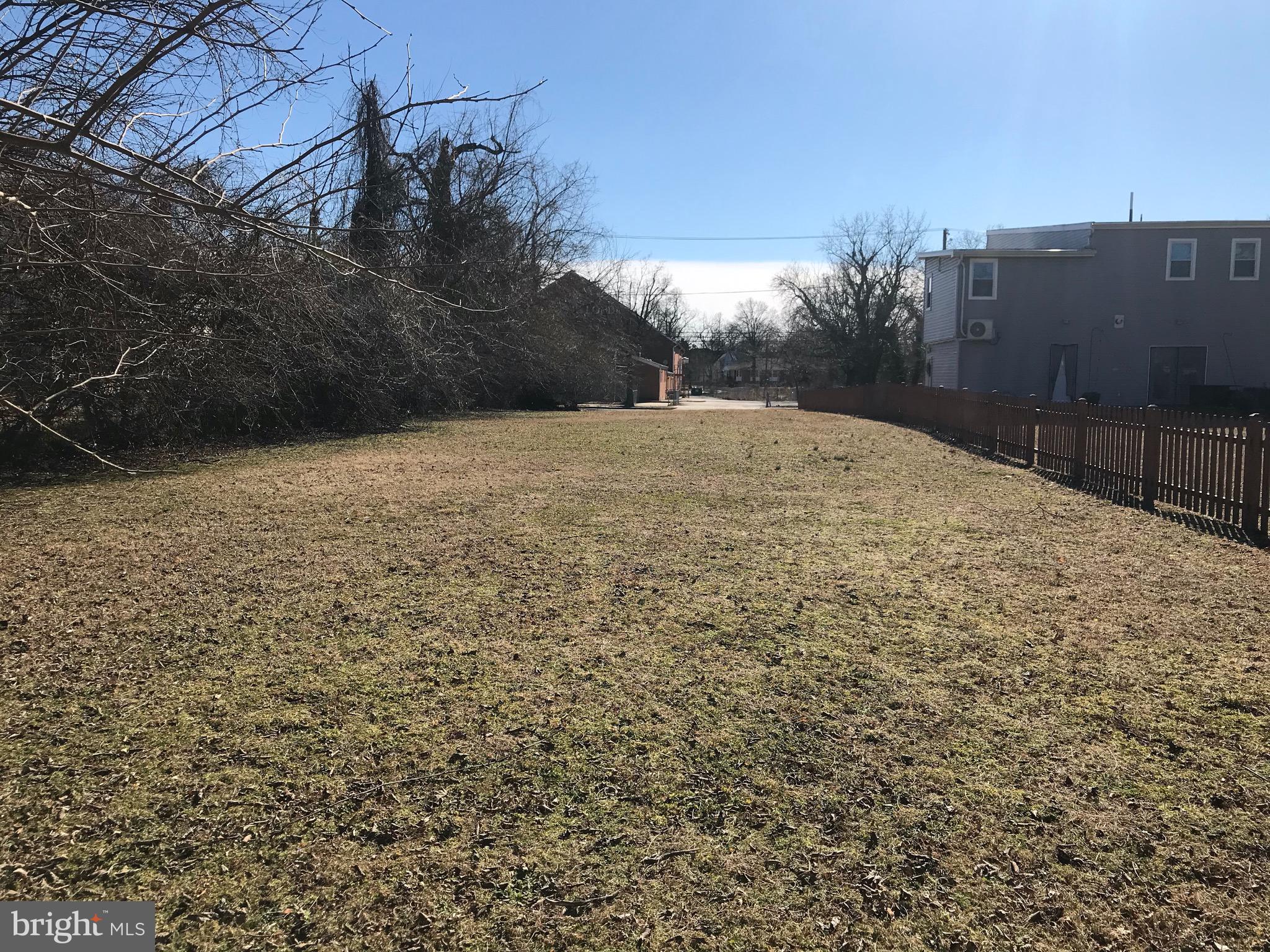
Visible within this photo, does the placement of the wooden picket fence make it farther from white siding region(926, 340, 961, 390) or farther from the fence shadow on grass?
white siding region(926, 340, 961, 390)

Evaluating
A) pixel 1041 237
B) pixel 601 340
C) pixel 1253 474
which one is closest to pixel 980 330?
pixel 1041 237

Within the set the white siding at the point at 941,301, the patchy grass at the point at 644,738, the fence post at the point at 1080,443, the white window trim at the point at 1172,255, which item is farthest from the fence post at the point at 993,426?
the white window trim at the point at 1172,255

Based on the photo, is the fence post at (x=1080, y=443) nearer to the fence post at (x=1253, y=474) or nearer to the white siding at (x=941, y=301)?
the fence post at (x=1253, y=474)

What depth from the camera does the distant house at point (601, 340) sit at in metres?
35.9

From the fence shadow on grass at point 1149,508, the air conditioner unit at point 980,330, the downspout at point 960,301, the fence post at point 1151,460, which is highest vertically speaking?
the downspout at point 960,301

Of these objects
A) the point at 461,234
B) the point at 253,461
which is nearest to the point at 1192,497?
the point at 253,461

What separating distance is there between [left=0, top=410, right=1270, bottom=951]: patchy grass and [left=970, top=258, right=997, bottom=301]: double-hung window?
21.4 metres

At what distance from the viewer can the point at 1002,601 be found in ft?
19.7

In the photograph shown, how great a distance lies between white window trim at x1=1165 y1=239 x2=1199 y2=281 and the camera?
2673 cm

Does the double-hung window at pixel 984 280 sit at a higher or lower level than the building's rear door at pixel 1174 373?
higher

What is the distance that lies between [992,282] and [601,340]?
1731 cm

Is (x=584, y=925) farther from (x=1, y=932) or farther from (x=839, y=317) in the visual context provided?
(x=839, y=317)

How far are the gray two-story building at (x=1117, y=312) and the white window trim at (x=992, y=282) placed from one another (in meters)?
0.03

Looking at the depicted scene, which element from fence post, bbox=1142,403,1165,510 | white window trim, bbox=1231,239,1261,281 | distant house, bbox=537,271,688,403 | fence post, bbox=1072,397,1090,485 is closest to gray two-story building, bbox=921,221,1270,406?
white window trim, bbox=1231,239,1261,281
